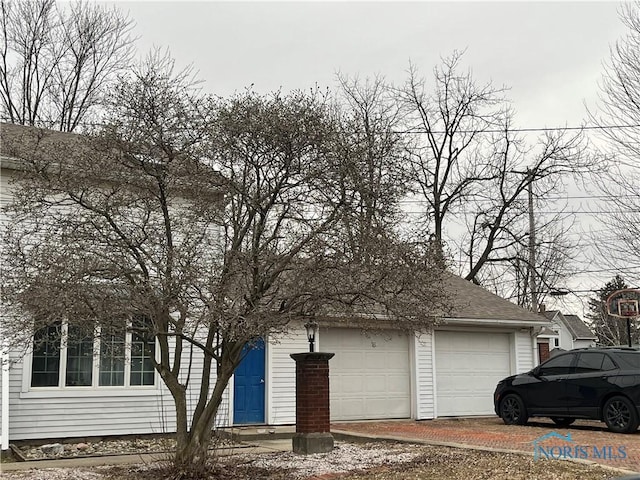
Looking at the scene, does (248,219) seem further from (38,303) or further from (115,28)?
(115,28)

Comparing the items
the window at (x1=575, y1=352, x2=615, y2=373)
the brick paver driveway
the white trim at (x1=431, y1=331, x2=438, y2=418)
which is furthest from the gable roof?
the window at (x1=575, y1=352, x2=615, y2=373)

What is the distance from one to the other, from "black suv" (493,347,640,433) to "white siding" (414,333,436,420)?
1.90 meters

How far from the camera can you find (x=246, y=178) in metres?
9.08

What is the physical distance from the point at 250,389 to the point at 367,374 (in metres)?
3.07

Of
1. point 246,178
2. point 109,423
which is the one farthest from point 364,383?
point 246,178

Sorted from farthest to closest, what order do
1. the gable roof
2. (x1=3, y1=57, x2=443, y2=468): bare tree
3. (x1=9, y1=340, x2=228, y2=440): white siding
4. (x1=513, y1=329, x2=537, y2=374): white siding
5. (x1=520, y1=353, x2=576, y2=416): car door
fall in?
the gable roof
(x1=513, y1=329, x2=537, y2=374): white siding
(x1=520, y1=353, x2=576, y2=416): car door
(x1=9, y1=340, x2=228, y2=440): white siding
(x1=3, y1=57, x2=443, y2=468): bare tree

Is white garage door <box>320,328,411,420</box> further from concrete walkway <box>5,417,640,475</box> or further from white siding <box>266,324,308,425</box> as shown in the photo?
white siding <box>266,324,308,425</box>

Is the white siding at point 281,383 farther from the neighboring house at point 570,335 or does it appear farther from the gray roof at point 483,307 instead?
the neighboring house at point 570,335

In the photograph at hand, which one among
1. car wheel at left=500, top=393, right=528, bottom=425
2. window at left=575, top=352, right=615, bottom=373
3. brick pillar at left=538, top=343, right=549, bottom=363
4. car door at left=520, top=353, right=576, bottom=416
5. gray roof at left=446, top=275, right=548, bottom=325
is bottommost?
car wheel at left=500, top=393, right=528, bottom=425

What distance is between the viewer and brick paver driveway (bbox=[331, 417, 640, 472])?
995cm

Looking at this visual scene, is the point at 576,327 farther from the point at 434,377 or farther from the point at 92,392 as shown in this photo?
the point at 92,392

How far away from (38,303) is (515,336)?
45.0 feet

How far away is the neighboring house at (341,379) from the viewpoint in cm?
1215

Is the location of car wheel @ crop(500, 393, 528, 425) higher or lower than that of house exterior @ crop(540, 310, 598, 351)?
lower
